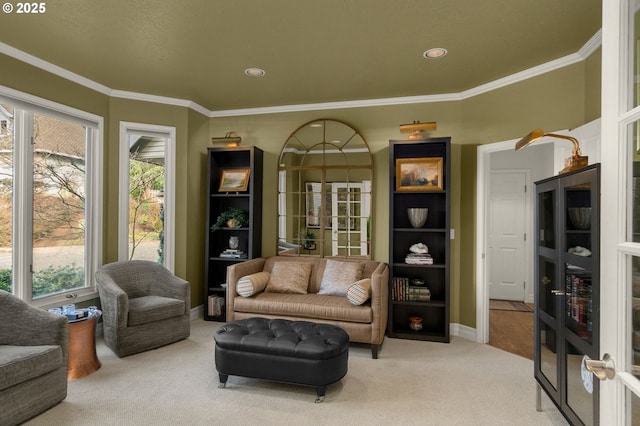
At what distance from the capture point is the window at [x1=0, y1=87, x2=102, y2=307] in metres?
3.12

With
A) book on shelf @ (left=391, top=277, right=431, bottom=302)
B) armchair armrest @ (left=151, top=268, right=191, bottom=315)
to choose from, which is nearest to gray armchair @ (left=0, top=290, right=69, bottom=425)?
armchair armrest @ (left=151, top=268, right=191, bottom=315)

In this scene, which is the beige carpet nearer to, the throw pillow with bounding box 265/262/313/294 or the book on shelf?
the book on shelf

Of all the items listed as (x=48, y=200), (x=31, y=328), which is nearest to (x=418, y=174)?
(x=31, y=328)

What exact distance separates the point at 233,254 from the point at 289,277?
3.04 feet

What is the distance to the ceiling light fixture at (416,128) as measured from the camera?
3.80 m

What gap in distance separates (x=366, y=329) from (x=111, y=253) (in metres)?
2.94

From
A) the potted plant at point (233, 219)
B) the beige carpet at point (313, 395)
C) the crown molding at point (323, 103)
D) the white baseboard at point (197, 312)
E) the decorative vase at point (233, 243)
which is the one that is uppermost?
the crown molding at point (323, 103)

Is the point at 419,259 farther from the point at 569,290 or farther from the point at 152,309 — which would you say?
the point at 152,309

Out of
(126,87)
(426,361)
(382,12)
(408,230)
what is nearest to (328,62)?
(382,12)

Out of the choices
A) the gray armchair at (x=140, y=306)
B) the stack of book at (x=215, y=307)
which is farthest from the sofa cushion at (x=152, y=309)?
the stack of book at (x=215, y=307)

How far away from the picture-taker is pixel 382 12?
242 centimetres

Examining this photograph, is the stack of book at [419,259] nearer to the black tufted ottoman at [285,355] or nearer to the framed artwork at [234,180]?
the black tufted ottoman at [285,355]

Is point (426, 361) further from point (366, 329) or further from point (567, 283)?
point (567, 283)

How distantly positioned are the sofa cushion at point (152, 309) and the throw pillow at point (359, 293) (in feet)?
5.75
